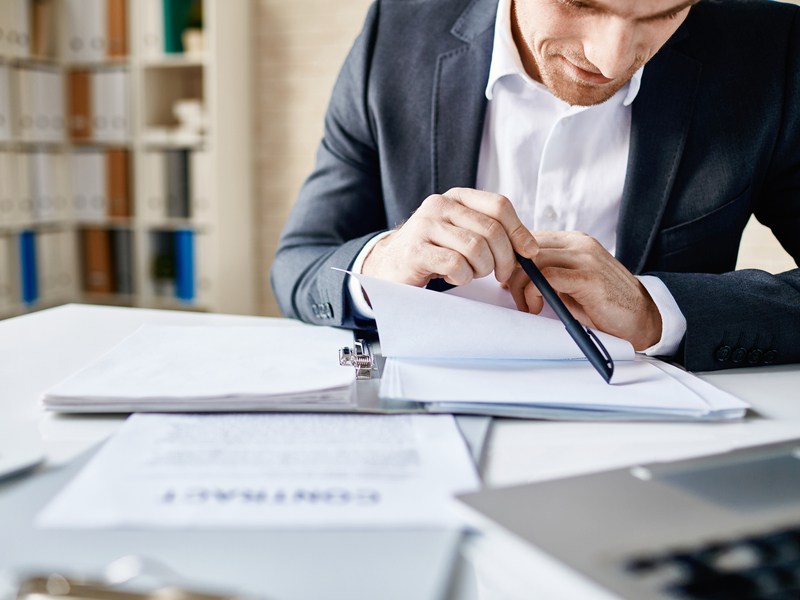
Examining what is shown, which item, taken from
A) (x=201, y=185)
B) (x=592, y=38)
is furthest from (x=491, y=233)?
(x=201, y=185)

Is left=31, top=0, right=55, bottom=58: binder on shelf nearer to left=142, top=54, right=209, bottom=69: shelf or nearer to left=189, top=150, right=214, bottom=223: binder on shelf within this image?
left=142, top=54, right=209, bottom=69: shelf

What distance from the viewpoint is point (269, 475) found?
42cm

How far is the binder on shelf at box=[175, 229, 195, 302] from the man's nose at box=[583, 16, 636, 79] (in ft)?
8.42

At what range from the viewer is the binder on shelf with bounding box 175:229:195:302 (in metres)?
3.11

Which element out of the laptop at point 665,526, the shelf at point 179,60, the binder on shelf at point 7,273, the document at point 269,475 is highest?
the shelf at point 179,60

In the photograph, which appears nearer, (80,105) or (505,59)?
(505,59)

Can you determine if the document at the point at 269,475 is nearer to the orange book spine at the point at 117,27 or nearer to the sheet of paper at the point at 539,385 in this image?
the sheet of paper at the point at 539,385

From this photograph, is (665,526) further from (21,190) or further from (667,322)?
(21,190)

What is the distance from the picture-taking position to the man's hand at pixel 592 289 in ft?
2.57

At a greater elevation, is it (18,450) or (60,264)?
(18,450)

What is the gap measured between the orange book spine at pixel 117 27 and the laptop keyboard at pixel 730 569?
330 cm

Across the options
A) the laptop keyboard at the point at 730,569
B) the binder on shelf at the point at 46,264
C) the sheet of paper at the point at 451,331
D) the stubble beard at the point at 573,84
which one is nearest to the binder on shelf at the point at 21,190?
the binder on shelf at the point at 46,264

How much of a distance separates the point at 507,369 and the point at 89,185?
10.0 feet

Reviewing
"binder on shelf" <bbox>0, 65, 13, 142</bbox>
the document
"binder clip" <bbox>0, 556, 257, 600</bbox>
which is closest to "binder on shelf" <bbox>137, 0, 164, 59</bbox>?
"binder on shelf" <bbox>0, 65, 13, 142</bbox>
